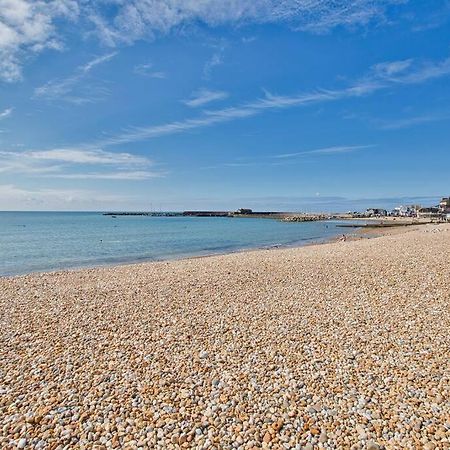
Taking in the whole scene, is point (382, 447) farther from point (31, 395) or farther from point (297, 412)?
point (31, 395)

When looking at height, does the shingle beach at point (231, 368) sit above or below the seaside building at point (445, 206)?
below

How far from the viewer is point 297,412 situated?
424 centimetres

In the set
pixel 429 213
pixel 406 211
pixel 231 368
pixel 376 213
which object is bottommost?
pixel 231 368

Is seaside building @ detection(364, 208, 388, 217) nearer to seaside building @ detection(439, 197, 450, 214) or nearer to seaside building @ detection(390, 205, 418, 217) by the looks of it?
seaside building @ detection(390, 205, 418, 217)

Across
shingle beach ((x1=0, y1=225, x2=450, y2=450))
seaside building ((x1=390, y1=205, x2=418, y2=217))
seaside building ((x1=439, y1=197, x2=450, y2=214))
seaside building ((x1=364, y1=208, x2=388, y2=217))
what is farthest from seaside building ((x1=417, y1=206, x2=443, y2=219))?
shingle beach ((x1=0, y1=225, x2=450, y2=450))

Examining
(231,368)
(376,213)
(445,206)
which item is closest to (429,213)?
(445,206)

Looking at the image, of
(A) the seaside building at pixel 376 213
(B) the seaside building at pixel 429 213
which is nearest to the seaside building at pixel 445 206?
(B) the seaside building at pixel 429 213

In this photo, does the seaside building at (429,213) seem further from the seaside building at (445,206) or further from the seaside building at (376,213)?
the seaside building at (376,213)

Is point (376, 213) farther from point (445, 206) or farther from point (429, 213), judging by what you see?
point (429, 213)

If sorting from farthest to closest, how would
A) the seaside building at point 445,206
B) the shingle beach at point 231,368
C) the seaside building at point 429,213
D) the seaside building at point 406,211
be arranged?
the seaside building at point 406,211 < the seaside building at point 445,206 < the seaside building at point 429,213 < the shingle beach at point 231,368

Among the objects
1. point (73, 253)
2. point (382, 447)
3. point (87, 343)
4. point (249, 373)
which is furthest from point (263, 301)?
point (73, 253)

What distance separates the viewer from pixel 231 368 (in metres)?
5.38

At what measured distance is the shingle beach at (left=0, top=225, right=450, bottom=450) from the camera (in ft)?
12.8

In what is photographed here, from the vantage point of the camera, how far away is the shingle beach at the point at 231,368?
154 inches
